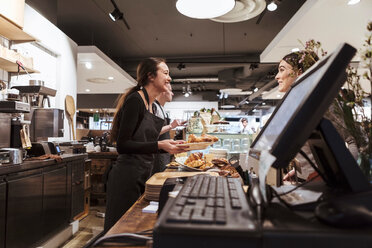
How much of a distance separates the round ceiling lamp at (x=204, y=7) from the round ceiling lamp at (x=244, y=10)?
1078 mm

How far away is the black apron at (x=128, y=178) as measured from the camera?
175 centimetres

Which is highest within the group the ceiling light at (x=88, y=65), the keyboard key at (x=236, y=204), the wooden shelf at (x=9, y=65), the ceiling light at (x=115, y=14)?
the ceiling light at (x=115, y=14)

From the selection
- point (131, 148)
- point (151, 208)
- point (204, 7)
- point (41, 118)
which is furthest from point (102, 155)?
point (151, 208)

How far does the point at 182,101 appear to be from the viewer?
583 inches

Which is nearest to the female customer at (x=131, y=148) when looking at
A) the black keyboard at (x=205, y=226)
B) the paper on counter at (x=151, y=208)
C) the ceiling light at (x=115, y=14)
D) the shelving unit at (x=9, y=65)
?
the paper on counter at (x=151, y=208)

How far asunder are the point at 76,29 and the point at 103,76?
1.92m

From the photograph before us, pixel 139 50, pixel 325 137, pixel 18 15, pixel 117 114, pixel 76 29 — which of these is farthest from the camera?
pixel 139 50

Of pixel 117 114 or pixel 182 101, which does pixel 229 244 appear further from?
pixel 182 101

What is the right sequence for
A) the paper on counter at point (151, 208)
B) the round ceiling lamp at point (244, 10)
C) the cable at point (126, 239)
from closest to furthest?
the cable at point (126, 239) < the paper on counter at point (151, 208) < the round ceiling lamp at point (244, 10)

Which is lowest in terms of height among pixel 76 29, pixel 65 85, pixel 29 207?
pixel 29 207

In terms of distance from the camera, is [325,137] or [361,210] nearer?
[361,210]

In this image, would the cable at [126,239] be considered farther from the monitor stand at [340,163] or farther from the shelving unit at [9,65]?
the shelving unit at [9,65]

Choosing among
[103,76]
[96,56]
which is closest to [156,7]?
[96,56]

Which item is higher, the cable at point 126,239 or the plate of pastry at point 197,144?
the plate of pastry at point 197,144
